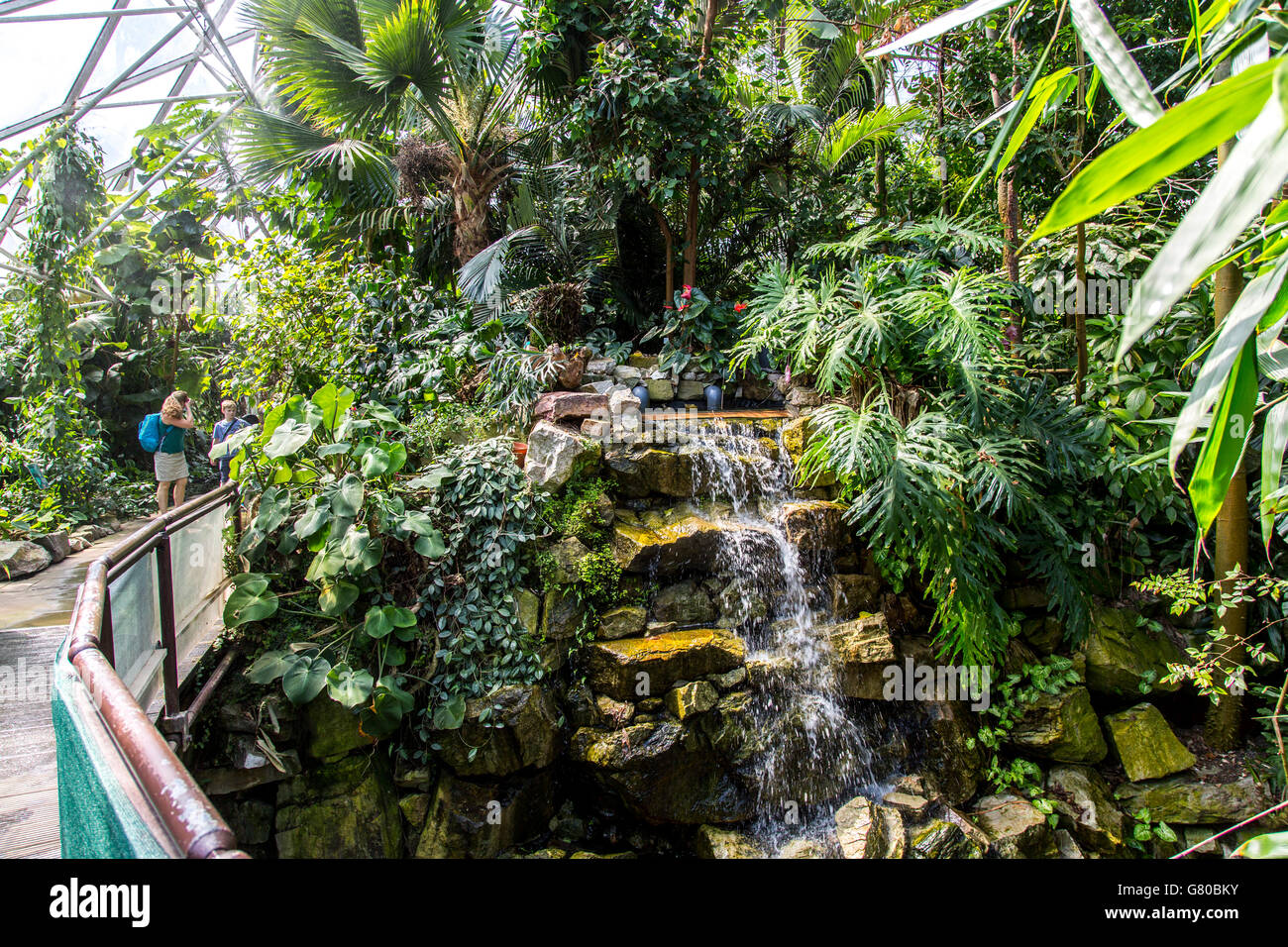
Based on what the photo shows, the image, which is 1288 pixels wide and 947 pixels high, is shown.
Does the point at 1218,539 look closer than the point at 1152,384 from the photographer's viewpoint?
Yes

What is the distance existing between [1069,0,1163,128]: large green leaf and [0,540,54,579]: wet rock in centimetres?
745

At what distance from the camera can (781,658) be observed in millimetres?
4906

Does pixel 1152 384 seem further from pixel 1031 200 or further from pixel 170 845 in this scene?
pixel 170 845

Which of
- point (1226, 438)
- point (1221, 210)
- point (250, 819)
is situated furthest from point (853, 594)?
point (1221, 210)

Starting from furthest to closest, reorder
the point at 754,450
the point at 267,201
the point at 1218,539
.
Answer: the point at 267,201 → the point at 754,450 → the point at 1218,539

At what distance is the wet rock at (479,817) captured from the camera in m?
4.21

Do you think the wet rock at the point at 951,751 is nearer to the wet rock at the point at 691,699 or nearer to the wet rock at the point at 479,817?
the wet rock at the point at 691,699

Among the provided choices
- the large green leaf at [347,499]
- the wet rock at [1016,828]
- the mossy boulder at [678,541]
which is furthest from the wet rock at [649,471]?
the wet rock at [1016,828]

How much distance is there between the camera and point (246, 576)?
13.4 ft

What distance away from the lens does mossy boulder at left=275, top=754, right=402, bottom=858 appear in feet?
13.5

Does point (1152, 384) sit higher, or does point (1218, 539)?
point (1152, 384)

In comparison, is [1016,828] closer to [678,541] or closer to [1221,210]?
[678,541]

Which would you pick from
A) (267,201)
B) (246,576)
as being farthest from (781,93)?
(246,576)
